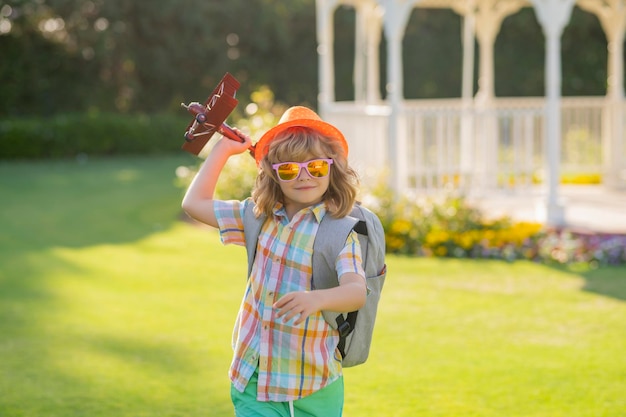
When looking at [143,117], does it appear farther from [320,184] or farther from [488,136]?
[320,184]

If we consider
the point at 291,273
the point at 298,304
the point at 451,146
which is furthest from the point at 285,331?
the point at 451,146

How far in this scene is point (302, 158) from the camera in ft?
10.1

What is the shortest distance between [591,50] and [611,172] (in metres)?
11.1

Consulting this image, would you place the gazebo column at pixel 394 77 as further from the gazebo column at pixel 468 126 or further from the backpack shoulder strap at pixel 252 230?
the backpack shoulder strap at pixel 252 230

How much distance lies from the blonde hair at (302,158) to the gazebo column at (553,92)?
277 inches

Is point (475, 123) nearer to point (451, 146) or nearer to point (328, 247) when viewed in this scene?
point (451, 146)

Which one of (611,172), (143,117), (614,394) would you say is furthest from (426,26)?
(614,394)

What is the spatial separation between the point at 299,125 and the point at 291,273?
1.58ft

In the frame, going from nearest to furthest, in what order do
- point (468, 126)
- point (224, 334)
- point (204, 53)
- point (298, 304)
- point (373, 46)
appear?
point (298, 304) → point (224, 334) → point (468, 126) → point (373, 46) → point (204, 53)

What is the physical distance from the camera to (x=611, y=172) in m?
12.7

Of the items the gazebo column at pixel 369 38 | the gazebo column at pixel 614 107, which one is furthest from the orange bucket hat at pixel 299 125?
the gazebo column at pixel 614 107

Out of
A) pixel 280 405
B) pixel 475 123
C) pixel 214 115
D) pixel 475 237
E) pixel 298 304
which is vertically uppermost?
pixel 214 115

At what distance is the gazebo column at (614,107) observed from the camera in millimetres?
12367

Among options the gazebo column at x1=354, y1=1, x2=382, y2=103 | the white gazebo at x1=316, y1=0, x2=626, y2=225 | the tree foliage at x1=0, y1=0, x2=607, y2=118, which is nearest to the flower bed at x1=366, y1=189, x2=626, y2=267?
the white gazebo at x1=316, y1=0, x2=626, y2=225
